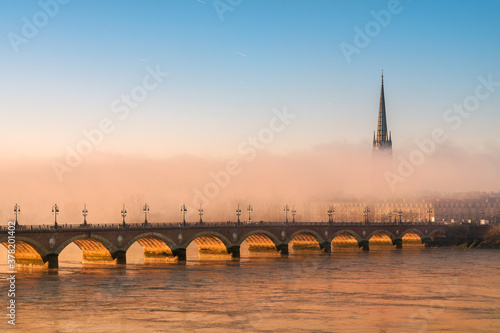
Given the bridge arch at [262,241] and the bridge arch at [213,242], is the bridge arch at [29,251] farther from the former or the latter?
the bridge arch at [262,241]

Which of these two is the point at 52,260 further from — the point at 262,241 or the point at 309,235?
the point at 309,235

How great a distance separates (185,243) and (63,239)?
2499 cm

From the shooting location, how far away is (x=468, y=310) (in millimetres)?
63469

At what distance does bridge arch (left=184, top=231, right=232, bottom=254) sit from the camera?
12469 cm

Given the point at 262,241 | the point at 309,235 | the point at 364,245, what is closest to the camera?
the point at 262,241

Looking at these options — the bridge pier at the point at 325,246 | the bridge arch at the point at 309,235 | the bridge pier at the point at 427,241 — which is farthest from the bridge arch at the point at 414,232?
the bridge arch at the point at 309,235

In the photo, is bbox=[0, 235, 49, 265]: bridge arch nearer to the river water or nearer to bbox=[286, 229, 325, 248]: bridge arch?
the river water

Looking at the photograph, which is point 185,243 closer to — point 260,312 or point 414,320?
point 260,312

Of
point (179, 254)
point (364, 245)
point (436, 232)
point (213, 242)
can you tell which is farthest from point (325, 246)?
point (436, 232)

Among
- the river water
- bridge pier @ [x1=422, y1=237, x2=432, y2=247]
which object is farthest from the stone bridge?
the river water

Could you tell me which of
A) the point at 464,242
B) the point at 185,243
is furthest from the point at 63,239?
the point at 464,242

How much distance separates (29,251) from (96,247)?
1344 centimetres

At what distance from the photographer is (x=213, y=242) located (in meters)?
130

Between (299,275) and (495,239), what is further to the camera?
(495,239)
